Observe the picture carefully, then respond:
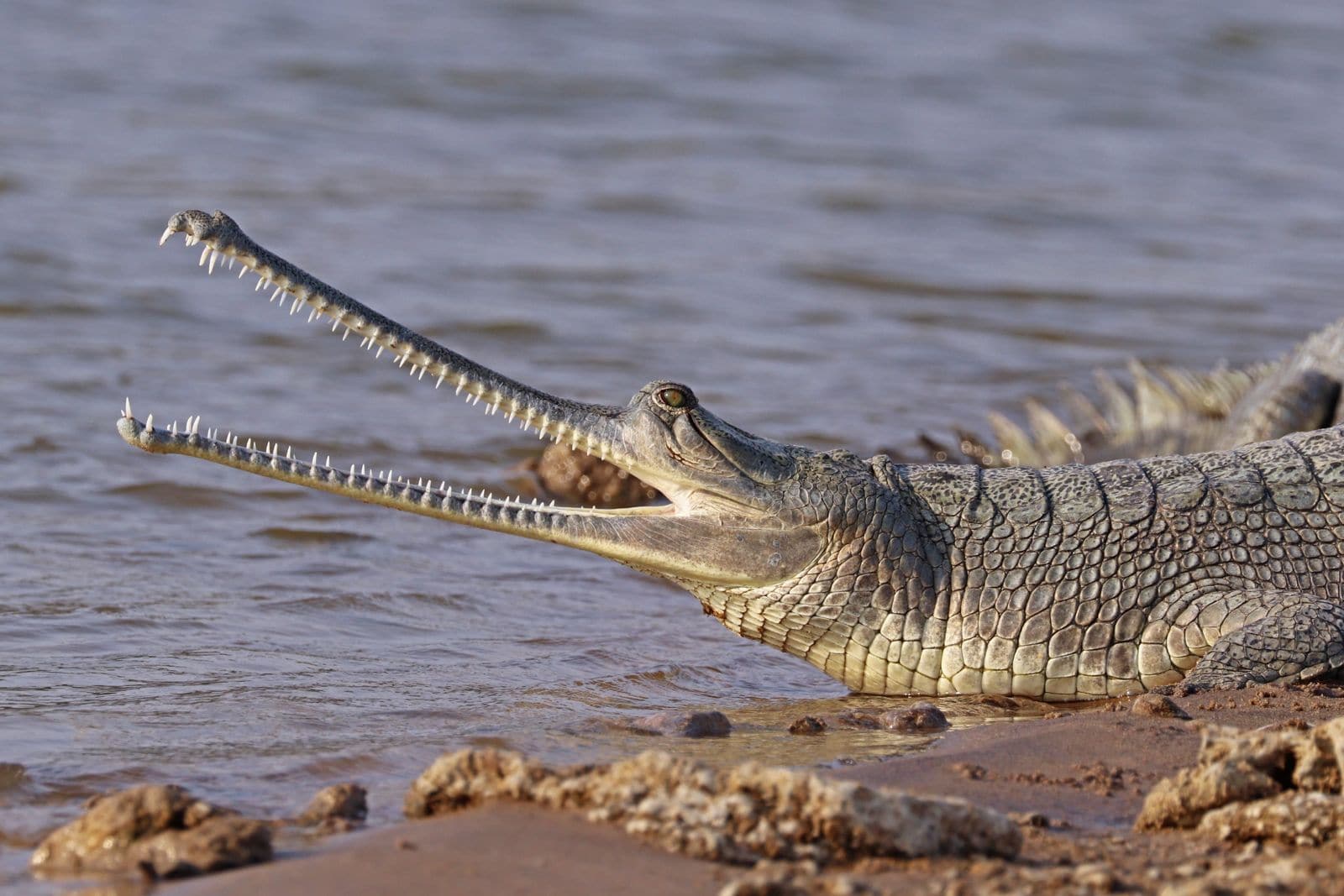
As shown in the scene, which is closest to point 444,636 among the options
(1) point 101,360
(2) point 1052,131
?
(1) point 101,360

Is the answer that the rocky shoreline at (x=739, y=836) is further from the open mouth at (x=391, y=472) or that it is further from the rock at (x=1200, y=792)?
the open mouth at (x=391, y=472)

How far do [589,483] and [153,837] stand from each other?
4.10 m

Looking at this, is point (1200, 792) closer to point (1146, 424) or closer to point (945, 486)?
point (945, 486)

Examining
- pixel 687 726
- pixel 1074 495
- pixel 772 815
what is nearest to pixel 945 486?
pixel 1074 495

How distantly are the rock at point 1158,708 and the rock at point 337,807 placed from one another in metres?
1.86

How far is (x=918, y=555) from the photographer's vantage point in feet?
15.4

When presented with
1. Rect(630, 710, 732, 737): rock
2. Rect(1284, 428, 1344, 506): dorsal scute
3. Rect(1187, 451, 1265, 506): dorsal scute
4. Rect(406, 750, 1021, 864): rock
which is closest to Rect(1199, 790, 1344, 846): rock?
Rect(406, 750, 1021, 864): rock

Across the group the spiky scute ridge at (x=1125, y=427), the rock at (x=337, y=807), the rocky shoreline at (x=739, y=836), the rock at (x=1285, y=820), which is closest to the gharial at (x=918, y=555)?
the rock at (x=337, y=807)

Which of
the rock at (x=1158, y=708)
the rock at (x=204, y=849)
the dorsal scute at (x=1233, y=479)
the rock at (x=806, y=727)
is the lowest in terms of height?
the rock at (x=204, y=849)

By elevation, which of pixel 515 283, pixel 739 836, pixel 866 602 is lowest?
pixel 739 836

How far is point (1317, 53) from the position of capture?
891 inches

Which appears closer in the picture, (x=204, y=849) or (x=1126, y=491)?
(x=204, y=849)

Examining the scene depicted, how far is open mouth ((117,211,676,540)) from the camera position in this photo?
13.8 ft

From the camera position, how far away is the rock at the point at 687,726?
402 cm
